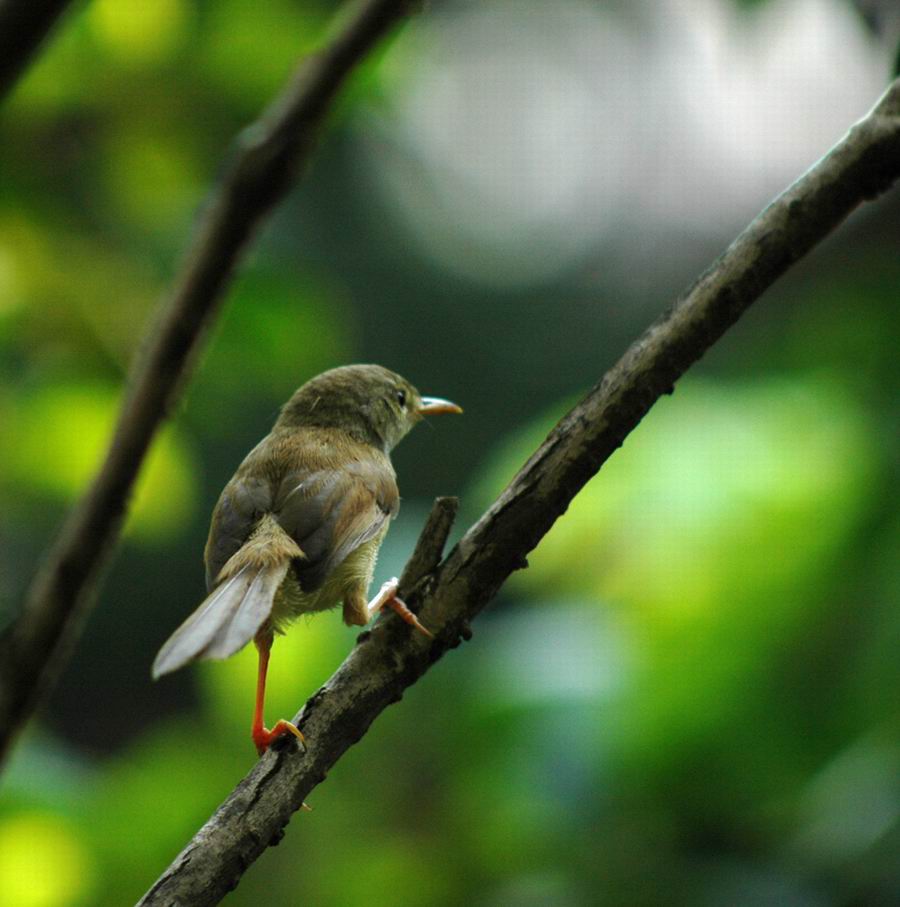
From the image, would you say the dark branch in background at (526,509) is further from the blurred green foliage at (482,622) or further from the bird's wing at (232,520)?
the blurred green foliage at (482,622)

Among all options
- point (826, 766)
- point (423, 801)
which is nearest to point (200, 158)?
point (423, 801)

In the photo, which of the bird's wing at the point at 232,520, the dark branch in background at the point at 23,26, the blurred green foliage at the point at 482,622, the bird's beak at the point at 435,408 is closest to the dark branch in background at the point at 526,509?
the bird's wing at the point at 232,520

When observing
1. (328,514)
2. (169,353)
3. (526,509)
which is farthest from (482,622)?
(169,353)

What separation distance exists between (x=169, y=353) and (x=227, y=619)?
588mm

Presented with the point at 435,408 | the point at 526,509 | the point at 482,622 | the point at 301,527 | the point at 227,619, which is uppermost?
the point at 435,408

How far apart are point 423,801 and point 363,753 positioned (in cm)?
24

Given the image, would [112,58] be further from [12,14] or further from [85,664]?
[85,664]

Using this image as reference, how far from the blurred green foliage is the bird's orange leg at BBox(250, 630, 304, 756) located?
0.78 meters

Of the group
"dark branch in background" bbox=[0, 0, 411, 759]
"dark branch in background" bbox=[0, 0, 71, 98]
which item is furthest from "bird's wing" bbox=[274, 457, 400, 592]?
"dark branch in background" bbox=[0, 0, 71, 98]

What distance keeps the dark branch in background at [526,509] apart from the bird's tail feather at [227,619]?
165 millimetres

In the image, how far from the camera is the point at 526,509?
1.66m

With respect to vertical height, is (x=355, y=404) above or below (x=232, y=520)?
above

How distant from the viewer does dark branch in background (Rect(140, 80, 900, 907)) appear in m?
1.57

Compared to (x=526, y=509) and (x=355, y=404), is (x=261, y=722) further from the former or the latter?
(x=355, y=404)
